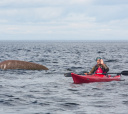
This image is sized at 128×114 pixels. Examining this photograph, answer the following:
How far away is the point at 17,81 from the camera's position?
1540 cm

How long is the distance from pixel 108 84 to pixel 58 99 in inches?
168

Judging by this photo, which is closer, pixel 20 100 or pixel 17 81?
pixel 20 100

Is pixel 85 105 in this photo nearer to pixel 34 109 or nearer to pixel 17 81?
pixel 34 109

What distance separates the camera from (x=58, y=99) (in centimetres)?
1095

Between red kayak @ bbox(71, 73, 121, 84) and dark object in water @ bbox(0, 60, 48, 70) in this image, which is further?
dark object in water @ bbox(0, 60, 48, 70)

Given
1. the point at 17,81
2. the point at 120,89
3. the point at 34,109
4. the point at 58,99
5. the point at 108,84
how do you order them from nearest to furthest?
the point at 34,109 < the point at 58,99 < the point at 120,89 < the point at 108,84 < the point at 17,81

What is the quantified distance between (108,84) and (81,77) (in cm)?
143

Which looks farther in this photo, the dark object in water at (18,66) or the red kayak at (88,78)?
the dark object in water at (18,66)

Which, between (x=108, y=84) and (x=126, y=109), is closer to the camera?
(x=126, y=109)

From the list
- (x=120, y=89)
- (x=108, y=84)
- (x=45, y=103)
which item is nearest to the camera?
(x=45, y=103)

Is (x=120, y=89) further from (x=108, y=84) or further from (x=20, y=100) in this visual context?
(x=20, y=100)

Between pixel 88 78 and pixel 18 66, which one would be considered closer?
pixel 88 78

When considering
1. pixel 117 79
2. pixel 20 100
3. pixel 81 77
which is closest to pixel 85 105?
pixel 20 100

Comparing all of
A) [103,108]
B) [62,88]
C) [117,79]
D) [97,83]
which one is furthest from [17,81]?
[103,108]
